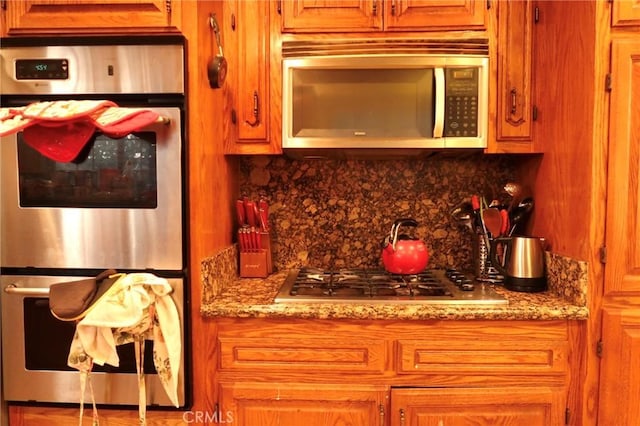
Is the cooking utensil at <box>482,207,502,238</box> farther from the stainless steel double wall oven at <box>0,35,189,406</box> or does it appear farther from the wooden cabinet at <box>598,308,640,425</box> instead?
the stainless steel double wall oven at <box>0,35,189,406</box>

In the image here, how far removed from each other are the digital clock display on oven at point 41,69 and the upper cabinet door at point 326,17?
2.60ft

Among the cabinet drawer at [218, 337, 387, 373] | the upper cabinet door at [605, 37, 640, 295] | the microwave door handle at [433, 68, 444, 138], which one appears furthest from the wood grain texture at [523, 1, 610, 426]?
the cabinet drawer at [218, 337, 387, 373]

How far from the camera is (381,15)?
1629 mm

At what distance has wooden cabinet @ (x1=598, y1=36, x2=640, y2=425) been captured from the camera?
1334mm

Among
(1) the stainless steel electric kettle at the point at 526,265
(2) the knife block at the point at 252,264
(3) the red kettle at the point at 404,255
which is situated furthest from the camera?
(2) the knife block at the point at 252,264

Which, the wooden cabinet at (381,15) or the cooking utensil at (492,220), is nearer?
the wooden cabinet at (381,15)

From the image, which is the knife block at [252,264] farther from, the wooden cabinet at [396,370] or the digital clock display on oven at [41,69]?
the digital clock display on oven at [41,69]

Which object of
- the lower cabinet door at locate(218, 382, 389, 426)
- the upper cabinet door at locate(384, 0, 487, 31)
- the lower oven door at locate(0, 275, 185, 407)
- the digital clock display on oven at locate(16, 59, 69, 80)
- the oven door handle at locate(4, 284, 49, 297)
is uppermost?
the upper cabinet door at locate(384, 0, 487, 31)

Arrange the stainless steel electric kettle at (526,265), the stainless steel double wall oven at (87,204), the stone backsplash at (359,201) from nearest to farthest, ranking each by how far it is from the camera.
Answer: the stainless steel double wall oven at (87,204)
the stainless steel electric kettle at (526,265)
the stone backsplash at (359,201)

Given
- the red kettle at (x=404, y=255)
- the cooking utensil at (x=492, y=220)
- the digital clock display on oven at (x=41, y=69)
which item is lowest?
the red kettle at (x=404, y=255)

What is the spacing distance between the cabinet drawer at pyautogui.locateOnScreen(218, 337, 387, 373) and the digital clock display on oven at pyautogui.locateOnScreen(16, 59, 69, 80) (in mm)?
994

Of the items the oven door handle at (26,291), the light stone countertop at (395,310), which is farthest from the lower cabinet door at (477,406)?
the oven door handle at (26,291)

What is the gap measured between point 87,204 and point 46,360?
536 mm

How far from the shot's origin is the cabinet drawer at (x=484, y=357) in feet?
4.48
